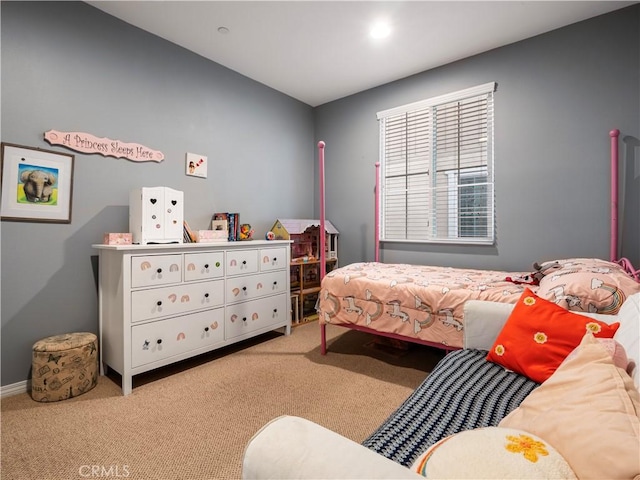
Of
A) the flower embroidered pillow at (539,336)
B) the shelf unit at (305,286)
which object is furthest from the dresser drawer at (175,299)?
the flower embroidered pillow at (539,336)

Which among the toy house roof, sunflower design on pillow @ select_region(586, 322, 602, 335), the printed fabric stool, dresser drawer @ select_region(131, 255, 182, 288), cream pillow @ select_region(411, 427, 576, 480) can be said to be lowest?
the printed fabric stool

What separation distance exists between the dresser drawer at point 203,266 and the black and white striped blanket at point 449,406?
1.80 metres

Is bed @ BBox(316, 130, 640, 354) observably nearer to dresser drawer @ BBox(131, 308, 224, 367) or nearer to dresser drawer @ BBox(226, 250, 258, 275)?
dresser drawer @ BBox(226, 250, 258, 275)

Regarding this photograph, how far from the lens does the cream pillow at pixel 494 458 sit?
0.61 m

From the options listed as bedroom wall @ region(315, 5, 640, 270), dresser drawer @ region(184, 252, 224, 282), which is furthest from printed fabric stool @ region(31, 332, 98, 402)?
bedroom wall @ region(315, 5, 640, 270)

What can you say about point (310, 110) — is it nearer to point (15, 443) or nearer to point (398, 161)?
point (398, 161)

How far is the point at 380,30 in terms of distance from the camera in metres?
2.68

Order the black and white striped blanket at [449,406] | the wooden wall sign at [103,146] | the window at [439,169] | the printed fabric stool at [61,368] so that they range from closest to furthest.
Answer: the black and white striped blanket at [449,406] < the printed fabric stool at [61,368] < the wooden wall sign at [103,146] < the window at [439,169]

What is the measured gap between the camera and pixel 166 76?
2826 millimetres

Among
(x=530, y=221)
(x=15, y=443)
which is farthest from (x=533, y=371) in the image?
(x=15, y=443)

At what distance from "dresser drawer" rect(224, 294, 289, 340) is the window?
145 cm

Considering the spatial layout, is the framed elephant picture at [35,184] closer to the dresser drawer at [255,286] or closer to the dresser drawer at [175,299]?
the dresser drawer at [175,299]

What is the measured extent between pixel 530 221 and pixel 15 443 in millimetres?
3789

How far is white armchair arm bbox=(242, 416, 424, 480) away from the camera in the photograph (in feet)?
1.88
